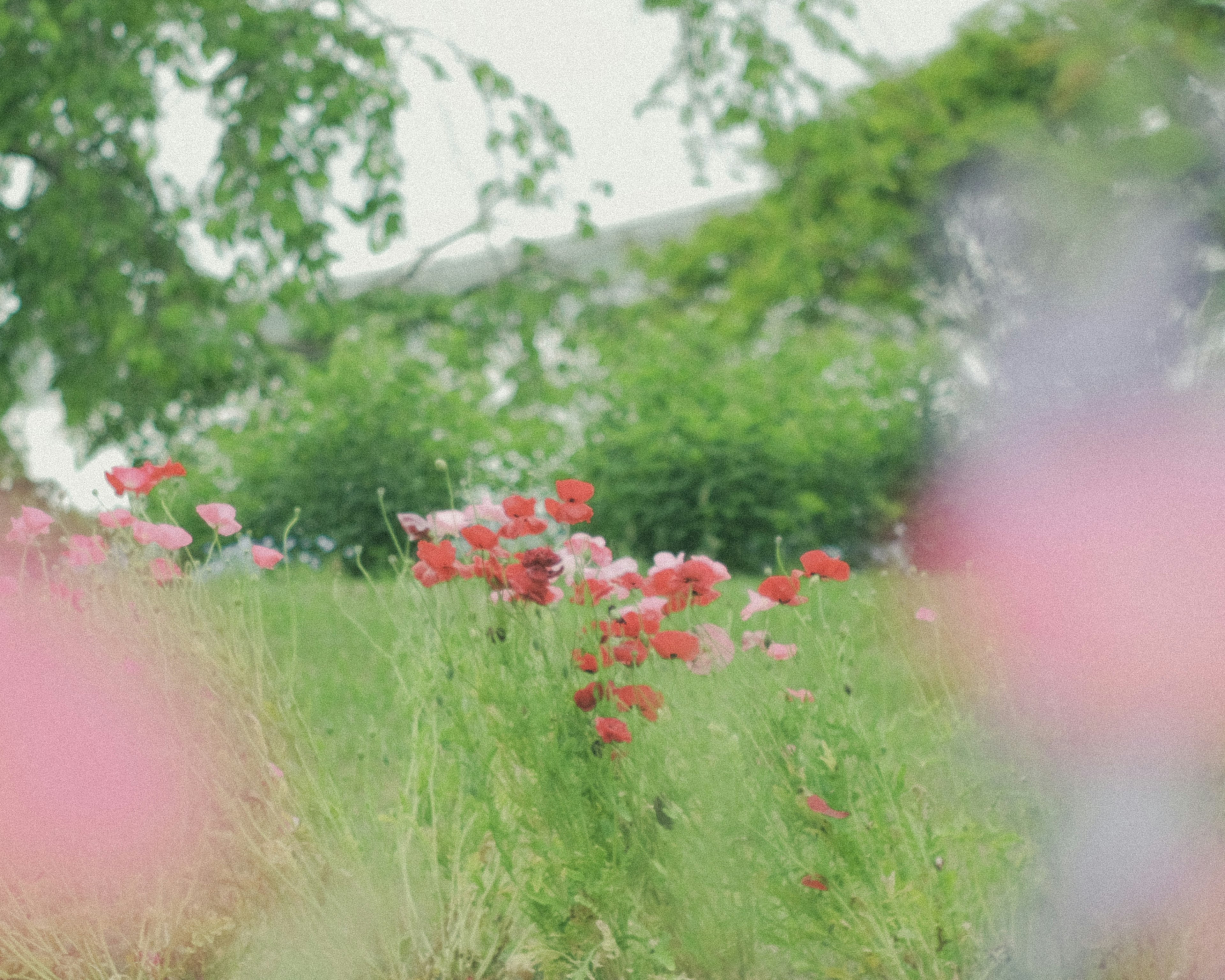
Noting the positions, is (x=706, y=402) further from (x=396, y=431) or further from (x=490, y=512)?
(x=490, y=512)

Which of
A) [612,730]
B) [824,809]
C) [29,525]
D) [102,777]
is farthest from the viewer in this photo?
[29,525]

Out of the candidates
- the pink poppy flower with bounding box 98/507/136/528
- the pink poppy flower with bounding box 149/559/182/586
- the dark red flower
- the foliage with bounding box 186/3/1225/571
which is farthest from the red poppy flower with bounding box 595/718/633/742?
the foliage with bounding box 186/3/1225/571

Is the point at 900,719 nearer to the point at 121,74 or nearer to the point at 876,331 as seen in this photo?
the point at 121,74

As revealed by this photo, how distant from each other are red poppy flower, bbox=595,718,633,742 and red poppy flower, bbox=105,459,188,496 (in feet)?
3.21

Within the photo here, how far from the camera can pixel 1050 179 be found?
1.54m

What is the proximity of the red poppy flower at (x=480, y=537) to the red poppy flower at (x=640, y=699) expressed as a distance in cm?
35

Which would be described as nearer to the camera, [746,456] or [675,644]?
[675,644]

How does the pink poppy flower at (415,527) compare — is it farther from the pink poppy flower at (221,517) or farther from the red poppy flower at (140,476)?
the red poppy flower at (140,476)

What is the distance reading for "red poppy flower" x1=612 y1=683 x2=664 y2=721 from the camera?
224 cm

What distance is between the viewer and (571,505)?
2.31 metres

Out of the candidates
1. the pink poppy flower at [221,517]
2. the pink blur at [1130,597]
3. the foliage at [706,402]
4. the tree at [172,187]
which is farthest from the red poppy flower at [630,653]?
the tree at [172,187]

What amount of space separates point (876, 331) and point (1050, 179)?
18494mm

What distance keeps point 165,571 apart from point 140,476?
0.20 metres

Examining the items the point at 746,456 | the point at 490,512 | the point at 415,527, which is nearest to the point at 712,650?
the point at 490,512
